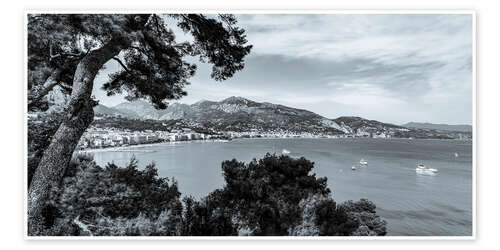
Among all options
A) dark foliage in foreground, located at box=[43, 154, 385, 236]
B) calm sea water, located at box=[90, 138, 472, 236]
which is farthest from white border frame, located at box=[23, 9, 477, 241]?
calm sea water, located at box=[90, 138, 472, 236]

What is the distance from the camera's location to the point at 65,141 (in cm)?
231

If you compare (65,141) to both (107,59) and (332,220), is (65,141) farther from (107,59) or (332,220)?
(332,220)

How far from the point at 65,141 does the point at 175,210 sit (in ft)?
3.48

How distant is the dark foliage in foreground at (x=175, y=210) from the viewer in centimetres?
240

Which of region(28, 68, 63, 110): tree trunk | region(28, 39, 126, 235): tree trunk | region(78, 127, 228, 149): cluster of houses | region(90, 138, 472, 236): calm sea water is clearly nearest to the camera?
region(28, 39, 126, 235): tree trunk

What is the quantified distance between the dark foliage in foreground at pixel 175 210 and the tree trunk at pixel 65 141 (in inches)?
3.5

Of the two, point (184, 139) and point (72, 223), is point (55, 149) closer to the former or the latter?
point (72, 223)

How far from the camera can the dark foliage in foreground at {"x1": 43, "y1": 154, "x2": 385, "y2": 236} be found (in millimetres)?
2396

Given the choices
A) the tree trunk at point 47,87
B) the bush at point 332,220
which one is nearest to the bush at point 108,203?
the tree trunk at point 47,87

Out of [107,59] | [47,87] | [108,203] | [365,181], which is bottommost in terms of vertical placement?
[365,181]

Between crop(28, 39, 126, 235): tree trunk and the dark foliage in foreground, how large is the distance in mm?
89

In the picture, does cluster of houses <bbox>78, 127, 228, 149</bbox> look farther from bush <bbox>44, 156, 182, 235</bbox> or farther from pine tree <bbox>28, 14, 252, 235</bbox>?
pine tree <bbox>28, 14, 252, 235</bbox>
